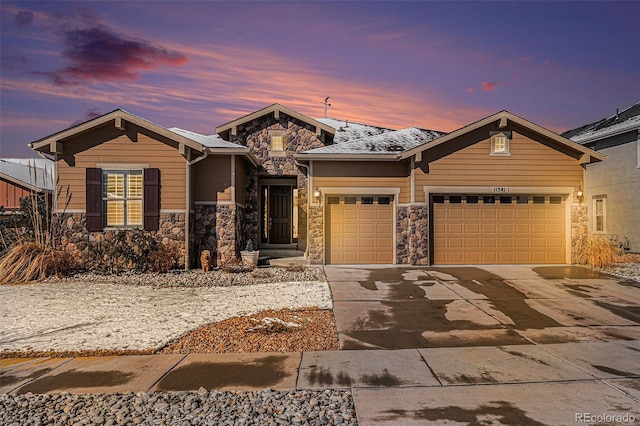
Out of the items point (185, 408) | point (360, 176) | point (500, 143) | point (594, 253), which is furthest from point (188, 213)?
point (594, 253)

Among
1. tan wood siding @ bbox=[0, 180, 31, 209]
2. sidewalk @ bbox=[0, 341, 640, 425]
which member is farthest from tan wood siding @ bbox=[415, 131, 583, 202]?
tan wood siding @ bbox=[0, 180, 31, 209]

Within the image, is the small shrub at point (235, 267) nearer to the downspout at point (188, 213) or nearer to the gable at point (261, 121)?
the downspout at point (188, 213)

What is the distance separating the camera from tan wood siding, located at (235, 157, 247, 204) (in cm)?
1314

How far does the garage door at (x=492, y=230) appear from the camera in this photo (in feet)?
42.1

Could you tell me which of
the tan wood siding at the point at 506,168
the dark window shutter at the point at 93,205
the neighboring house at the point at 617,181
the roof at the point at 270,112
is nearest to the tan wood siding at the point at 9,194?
the dark window shutter at the point at 93,205

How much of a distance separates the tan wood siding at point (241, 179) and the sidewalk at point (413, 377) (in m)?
8.50

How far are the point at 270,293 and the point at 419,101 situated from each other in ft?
34.9

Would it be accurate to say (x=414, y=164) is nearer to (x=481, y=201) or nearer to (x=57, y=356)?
(x=481, y=201)

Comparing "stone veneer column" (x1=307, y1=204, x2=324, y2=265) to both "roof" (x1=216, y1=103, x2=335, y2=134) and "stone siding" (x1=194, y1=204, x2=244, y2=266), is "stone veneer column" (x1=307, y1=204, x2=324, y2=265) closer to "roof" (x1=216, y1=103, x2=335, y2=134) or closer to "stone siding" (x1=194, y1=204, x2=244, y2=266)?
"stone siding" (x1=194, y1=204, x2=244, y2=266)

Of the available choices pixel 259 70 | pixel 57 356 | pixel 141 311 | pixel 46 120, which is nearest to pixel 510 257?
pixel 259 70

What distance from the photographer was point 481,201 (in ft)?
42.3

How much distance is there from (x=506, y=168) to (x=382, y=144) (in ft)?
13.3

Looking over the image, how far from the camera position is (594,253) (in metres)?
12.4

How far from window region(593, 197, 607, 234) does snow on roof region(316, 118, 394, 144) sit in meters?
9.71
